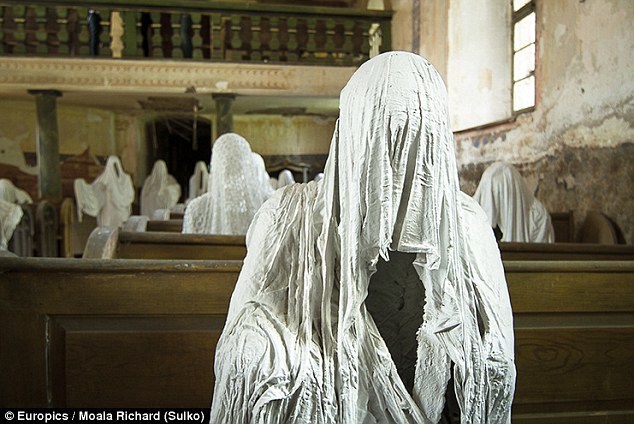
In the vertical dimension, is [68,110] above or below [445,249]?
above

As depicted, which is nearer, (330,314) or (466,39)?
(330,314)

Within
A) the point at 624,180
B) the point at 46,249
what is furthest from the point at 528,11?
the point at 46,249

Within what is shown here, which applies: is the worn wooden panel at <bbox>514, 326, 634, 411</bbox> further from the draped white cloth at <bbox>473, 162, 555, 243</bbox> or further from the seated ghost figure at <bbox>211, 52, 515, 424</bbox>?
the draped white cloth at <bbox>473, 162, 555, 243</bbox>

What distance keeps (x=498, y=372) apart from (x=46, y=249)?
296 inches

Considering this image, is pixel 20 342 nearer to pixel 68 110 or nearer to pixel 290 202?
pixel 290 202

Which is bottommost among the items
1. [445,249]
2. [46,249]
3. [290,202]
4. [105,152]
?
[46,249]

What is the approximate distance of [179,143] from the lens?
1566 centimetres

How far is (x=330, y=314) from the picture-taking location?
1226mm

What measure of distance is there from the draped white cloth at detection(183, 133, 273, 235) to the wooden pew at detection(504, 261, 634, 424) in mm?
2491

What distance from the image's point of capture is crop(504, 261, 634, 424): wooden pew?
202 centimetres

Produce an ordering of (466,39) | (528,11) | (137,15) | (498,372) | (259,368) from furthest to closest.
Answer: (137,15), (466,39), (528,11), (498,372), (259,368)

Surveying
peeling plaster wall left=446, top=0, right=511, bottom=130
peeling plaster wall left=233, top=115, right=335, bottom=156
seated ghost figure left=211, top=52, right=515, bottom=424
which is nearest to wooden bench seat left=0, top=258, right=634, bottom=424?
A: seated ghost figure left=211, top=52, right=515, bottom=424

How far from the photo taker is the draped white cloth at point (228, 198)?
13.7ft

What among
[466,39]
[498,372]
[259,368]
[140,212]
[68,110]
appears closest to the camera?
[259,368]
